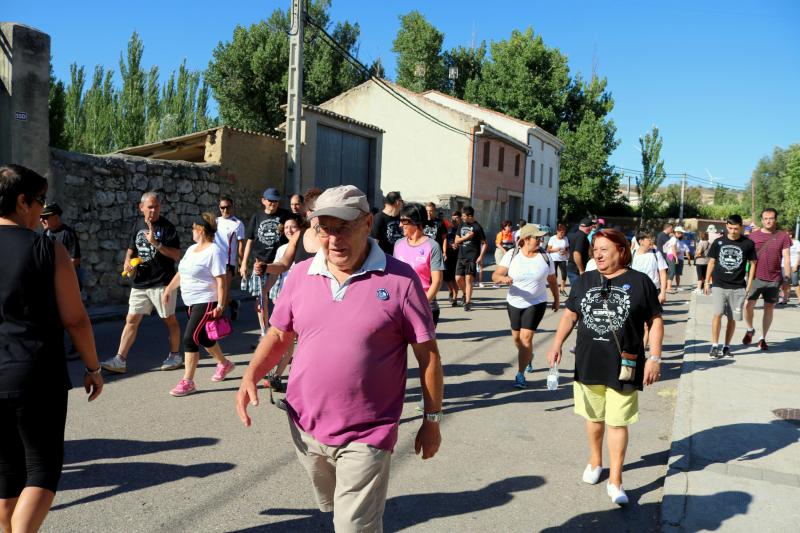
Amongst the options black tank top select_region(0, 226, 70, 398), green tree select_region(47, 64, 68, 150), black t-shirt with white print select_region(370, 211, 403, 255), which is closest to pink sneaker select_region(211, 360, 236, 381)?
black t-shirt with white print select_region(370, 211, 403, 255)

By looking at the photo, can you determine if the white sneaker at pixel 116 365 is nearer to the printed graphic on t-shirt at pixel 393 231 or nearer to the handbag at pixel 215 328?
the handbag at pixel 215 328

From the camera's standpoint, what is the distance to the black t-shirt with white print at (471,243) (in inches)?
518

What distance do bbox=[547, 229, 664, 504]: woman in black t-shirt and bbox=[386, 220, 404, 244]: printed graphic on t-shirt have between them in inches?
133

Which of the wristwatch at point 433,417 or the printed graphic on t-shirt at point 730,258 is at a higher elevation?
the printed graphic on t-shirt at point 730,258

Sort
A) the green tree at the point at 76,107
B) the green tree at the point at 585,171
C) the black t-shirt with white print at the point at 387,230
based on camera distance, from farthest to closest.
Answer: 1. the green tree at the point at 585,171
2. the green tree at the point at 76,107
3. the black t-shirt with white print at the point at 387,230

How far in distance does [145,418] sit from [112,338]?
373 cm

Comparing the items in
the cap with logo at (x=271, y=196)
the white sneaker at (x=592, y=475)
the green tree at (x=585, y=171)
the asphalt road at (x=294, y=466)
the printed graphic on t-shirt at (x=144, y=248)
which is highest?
the green tree at (x=585, y=171)

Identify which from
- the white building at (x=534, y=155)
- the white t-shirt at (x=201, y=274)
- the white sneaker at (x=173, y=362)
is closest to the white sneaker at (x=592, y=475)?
the white t-shirt at (x=201, y=274)

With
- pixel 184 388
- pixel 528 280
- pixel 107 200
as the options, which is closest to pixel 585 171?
pixel 107 200

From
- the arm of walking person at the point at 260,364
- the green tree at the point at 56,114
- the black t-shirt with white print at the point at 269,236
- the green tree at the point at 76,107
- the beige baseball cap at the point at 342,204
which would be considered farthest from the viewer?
→ the green tree at the point at 76,107

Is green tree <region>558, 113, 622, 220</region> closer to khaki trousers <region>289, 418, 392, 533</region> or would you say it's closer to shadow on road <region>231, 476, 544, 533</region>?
shadow on road <region>231, 476, 544, 533</region>

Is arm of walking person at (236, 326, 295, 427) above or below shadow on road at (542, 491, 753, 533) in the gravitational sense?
above

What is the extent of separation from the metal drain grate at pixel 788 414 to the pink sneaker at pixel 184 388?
17.4 ft

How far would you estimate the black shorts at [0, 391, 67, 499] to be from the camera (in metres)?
2.65
